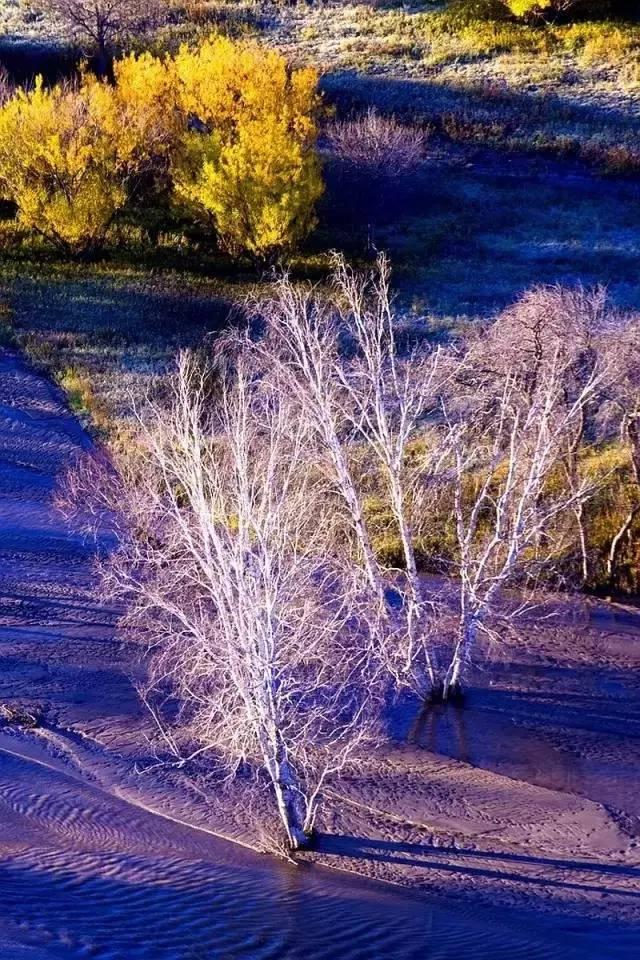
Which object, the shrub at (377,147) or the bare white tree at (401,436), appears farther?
the shrub at (377,147)

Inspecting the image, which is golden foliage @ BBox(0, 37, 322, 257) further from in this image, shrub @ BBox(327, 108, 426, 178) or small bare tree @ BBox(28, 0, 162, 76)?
small bare tree @ BBox(28, 0, 162, 76)

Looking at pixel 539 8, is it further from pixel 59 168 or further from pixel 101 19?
pixel 59 168

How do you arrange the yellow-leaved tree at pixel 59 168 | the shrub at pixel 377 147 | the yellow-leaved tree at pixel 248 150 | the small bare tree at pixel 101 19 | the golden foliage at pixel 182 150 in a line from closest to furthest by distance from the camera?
the yellow-leaved tree at pixel 248 150
the golden foliage at pixel 182 150
the yellow-leaved tree at pixel 59 168
the shrub at pixel 377 147
the small bare tree at pixel 101 19

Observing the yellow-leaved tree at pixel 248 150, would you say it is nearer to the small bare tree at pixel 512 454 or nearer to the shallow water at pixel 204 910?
the small bare tree at pixel 512 454

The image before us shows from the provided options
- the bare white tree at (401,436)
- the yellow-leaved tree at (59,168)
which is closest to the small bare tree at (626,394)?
the bare white tree at (401,436)

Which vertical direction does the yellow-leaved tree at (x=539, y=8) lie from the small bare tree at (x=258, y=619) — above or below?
above

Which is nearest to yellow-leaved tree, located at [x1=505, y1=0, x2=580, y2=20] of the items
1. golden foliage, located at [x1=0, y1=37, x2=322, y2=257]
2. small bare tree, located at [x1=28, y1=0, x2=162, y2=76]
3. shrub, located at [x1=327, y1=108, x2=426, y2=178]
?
shrub, located at [x1=327, y1=108, x2=426, y2=178]
